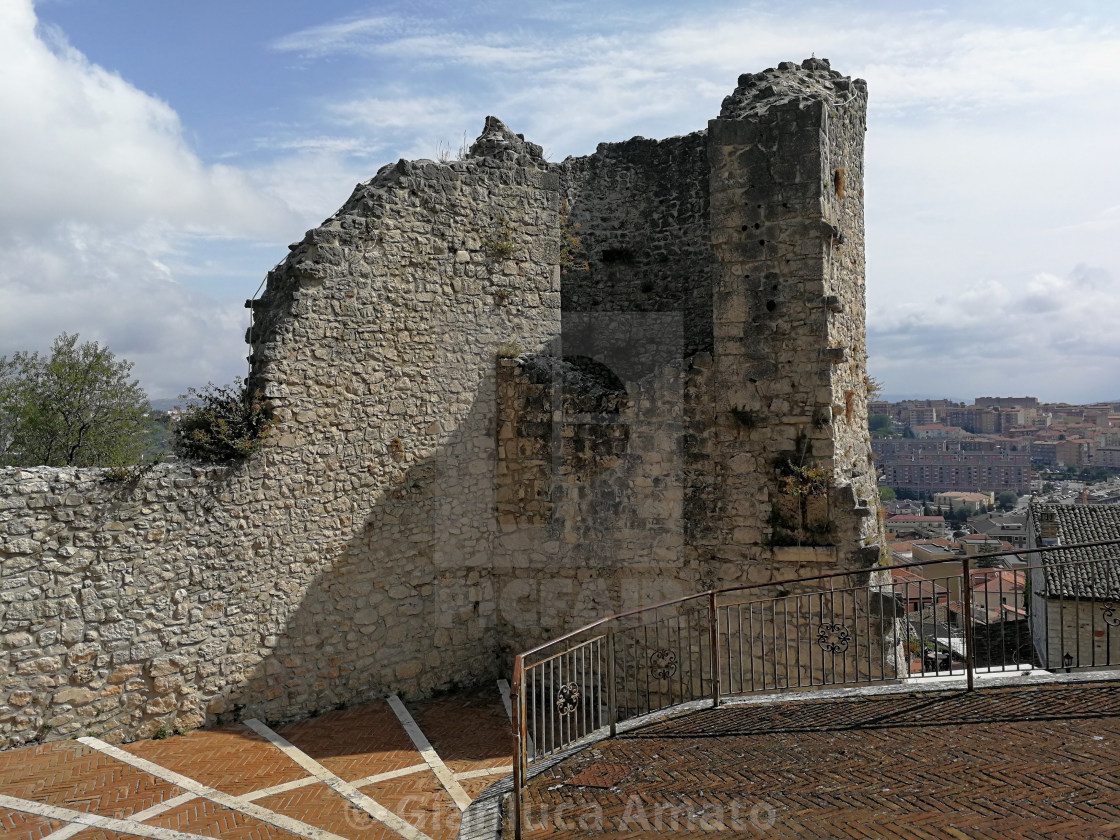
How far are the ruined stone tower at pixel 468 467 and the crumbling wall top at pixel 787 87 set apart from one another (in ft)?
0.17

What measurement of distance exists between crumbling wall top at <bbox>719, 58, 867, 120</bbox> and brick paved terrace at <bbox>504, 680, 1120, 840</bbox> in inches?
261

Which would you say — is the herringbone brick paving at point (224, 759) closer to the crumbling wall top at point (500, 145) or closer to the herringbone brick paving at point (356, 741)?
the herringbone brick paving at point (356, 741)

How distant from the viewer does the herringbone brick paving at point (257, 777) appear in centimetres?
698

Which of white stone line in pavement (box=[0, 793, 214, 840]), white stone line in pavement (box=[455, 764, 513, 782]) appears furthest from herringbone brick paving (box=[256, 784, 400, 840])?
white stone line in pavement (box=[455, 764, 513, 782])

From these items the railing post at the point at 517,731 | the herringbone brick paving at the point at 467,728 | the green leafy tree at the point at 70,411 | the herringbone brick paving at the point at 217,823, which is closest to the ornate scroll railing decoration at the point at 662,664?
the herringbone brick paving at the point at 467,728

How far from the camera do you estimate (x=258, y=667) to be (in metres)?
9.20

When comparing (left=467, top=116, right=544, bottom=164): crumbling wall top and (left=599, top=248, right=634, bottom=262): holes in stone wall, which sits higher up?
(left=467, top=116, right=544, bottom=164): crumbling wall top

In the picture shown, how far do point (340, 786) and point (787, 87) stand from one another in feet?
30.3

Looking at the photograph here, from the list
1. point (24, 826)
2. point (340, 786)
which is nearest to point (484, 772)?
point (340, 786)

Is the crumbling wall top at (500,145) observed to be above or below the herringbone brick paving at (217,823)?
above

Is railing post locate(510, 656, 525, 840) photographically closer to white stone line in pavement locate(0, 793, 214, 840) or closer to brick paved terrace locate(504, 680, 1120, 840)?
brick paved terrace locate(504, 680, 1120, 840)

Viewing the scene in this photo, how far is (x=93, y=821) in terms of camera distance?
6.81 m

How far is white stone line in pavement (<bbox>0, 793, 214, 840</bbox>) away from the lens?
673cm

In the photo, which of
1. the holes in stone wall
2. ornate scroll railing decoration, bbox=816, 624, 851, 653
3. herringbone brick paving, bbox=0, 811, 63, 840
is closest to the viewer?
herringbone brick paving, bbox=0, 811, 63, 840
